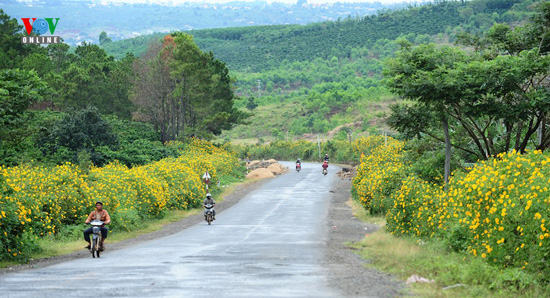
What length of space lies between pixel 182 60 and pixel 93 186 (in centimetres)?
4457

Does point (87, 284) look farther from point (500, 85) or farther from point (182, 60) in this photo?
point (182, 60)

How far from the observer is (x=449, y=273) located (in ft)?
47.4

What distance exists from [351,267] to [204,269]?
12.2 ft

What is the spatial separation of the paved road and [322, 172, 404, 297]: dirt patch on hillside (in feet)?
1.18

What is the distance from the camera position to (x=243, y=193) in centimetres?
5628

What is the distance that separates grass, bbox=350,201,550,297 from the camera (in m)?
13.0

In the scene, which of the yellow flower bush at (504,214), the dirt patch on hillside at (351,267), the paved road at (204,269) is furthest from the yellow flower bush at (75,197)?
the yellow flower bush at (504,214)

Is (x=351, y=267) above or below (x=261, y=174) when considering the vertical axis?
above

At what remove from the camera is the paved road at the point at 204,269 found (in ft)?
42.0

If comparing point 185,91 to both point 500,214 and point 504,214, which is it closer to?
point 500,214

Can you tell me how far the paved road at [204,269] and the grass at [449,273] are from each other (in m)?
1.81

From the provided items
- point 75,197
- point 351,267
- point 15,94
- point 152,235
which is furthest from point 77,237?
point 351,267

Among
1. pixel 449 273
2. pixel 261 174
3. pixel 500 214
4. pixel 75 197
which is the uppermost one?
pixel 500 214

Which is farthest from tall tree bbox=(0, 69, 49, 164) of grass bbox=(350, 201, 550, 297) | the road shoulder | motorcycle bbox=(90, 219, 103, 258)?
grass bbox=(350, 201, 550, 297)
